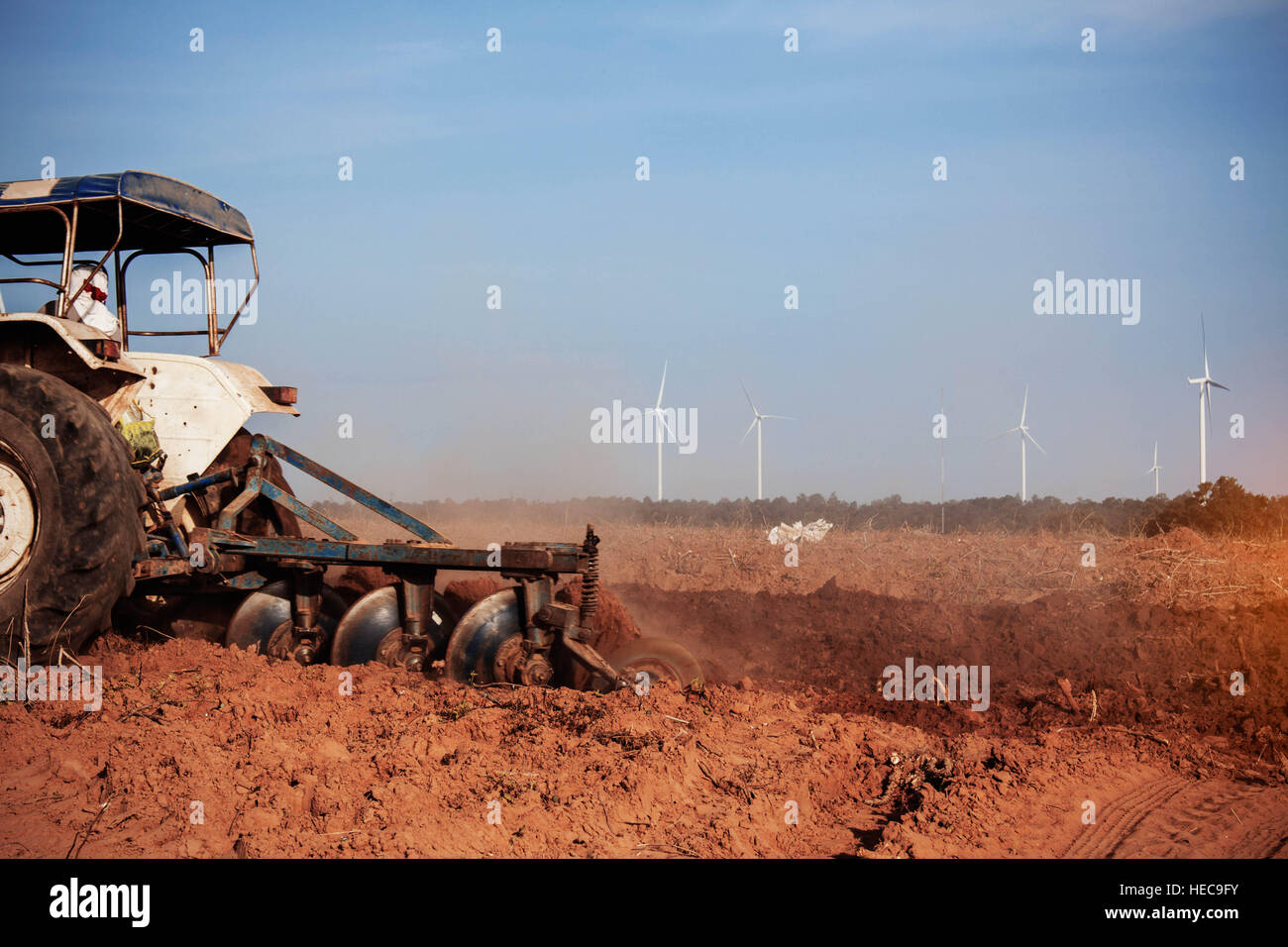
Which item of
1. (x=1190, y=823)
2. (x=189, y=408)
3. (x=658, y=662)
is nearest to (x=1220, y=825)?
(x=1190, y=823)

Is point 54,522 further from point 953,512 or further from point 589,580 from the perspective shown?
point 953,512

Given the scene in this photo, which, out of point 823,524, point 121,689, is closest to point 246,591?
point 121,689

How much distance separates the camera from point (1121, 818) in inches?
167

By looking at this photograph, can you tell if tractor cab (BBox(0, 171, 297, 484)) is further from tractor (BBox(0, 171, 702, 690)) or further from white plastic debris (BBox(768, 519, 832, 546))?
white plastic debris (BBox(768, 519, 832, 546))

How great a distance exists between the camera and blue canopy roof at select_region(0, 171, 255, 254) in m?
6.29

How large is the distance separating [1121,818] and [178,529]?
5698mm

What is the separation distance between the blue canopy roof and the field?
3.00m

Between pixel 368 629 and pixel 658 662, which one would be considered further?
pixel 368 629

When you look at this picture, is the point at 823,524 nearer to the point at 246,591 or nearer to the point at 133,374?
the point at 246,591

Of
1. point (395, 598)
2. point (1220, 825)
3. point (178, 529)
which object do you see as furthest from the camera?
point (395, 598)

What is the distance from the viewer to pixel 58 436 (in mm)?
5438

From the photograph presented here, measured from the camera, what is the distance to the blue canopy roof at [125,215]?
20.6 ft

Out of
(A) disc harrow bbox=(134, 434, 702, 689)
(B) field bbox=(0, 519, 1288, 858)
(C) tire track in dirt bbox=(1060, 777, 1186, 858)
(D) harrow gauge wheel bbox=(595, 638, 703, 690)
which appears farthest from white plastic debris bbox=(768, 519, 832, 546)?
(C) tire track in dirt bbox=(1060, 777, 1186, 858)
